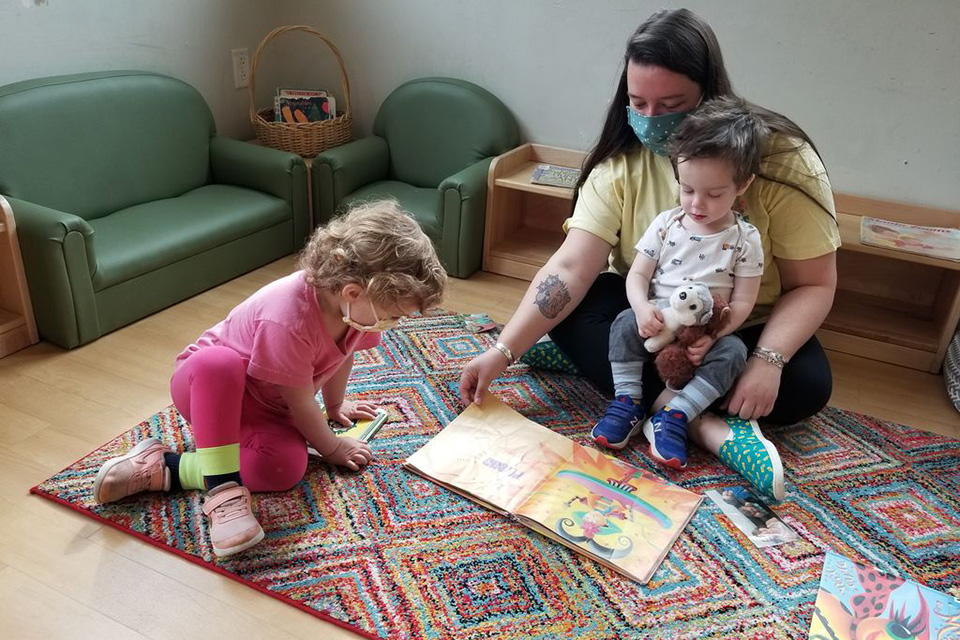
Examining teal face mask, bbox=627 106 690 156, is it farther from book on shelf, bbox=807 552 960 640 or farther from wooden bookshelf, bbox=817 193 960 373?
book on shelf, bbox=807 552 960 640

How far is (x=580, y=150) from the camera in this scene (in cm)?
296

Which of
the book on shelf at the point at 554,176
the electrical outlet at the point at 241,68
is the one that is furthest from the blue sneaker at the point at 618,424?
the electrical outlet at the point at 241,68

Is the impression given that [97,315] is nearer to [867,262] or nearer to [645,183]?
[645,183]

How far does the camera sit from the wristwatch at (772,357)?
5.83 feet

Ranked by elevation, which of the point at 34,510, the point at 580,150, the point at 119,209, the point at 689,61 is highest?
the point at 689,61

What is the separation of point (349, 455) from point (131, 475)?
17.1 inches

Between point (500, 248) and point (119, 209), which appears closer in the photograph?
point (119, 209)

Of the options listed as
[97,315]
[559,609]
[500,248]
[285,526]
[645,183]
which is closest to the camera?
[559,609]

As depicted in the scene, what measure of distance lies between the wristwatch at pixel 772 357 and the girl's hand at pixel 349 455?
93 centimetres

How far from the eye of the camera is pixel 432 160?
305cm

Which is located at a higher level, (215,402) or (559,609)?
(215,402)

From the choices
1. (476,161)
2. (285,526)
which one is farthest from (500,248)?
(285,526)

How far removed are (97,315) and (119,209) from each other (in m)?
0.54

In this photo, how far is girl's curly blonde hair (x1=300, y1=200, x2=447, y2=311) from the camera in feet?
4.59
